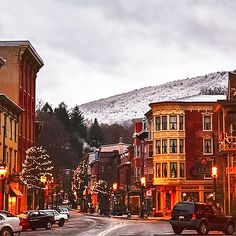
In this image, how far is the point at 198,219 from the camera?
38906 millimetres

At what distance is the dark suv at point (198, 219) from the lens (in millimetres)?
38906

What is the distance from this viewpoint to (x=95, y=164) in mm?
171500

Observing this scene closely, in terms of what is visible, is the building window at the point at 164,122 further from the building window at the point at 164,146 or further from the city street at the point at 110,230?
the city street at the point at 110,230

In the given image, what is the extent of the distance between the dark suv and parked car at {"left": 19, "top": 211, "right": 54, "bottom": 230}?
13883 millimetres

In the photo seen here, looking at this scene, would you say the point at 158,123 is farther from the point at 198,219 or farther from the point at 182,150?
the point at 198,219

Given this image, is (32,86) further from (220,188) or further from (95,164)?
(95,164)

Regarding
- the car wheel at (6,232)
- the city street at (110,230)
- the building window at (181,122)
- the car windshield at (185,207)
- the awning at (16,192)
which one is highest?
the building window at (181,122)

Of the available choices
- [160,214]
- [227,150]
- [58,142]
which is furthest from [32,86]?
[58,142]

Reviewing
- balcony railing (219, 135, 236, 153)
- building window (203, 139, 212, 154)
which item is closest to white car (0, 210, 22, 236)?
balcony railing (219, 135, 236, 153)

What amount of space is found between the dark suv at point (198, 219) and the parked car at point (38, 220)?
45.5ft

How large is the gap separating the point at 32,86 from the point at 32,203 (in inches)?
590

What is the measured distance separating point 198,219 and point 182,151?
168 feet

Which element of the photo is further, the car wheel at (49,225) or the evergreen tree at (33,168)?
the evergreen tree at (33,168)

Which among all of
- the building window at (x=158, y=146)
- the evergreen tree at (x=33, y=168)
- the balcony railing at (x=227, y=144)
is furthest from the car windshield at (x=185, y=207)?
the building window at (x=158, y=146)
